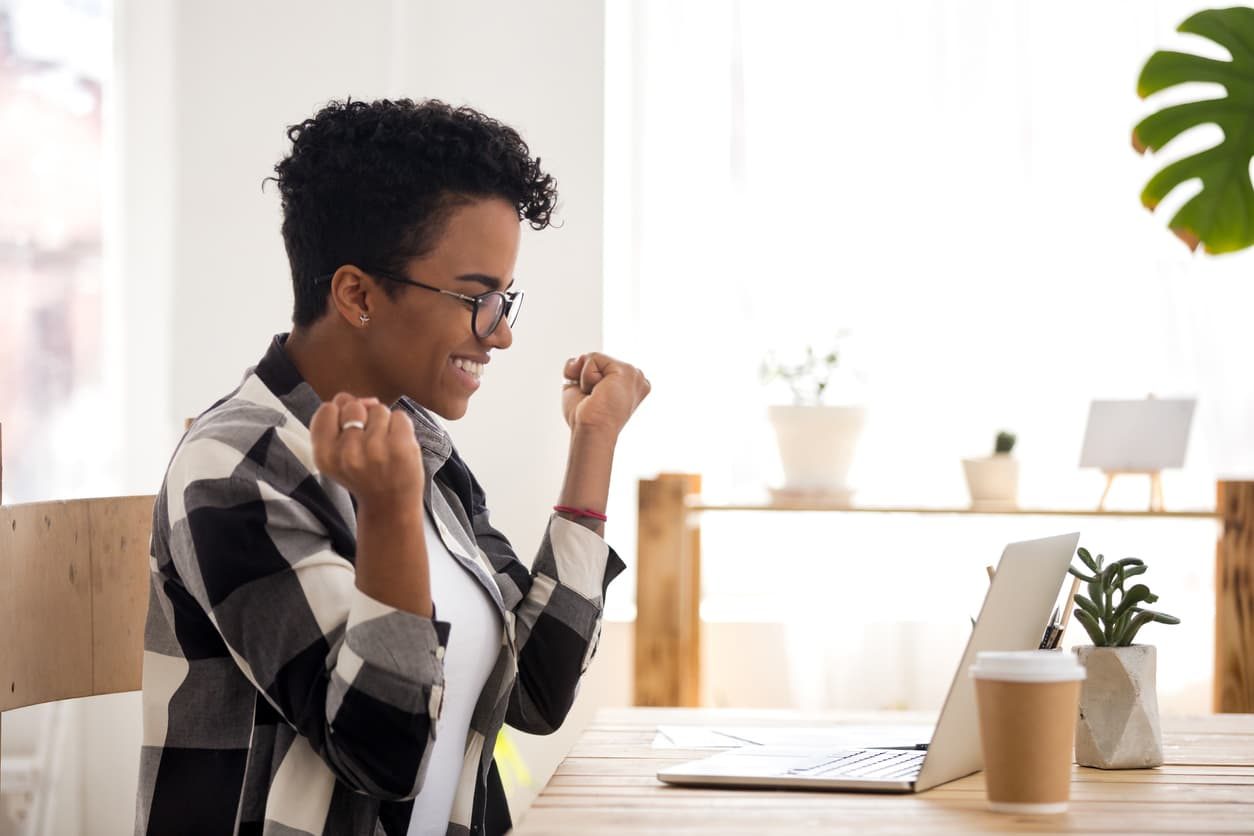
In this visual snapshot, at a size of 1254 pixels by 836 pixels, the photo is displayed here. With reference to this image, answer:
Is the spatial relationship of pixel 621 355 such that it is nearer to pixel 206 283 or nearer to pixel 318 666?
pixel 206 283

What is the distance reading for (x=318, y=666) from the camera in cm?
112

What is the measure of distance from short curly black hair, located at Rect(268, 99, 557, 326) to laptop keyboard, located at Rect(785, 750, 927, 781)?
2.01ft

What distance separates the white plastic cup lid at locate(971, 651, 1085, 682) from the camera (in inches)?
39.3

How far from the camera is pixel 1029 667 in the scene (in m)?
1.00

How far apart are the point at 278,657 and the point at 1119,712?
0.75m

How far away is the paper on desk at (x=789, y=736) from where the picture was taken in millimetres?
1332

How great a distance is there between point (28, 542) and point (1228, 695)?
2213mm

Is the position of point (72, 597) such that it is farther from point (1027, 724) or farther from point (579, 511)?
point (1027, 724)

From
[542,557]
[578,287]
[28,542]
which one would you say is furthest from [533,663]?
[578,287]

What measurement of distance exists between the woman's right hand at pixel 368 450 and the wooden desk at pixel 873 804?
0.27 meters

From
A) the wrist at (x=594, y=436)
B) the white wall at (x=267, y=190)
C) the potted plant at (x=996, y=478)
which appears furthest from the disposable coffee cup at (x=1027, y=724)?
the white wall at (x=267, y=190)

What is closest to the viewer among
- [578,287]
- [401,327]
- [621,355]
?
[401,327]

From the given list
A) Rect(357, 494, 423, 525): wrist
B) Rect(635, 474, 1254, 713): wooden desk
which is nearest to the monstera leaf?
Rect(635, 474, 1254, 713): wooden desk

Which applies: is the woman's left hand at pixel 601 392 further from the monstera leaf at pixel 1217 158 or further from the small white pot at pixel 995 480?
the small white pot at pixel 995 480
